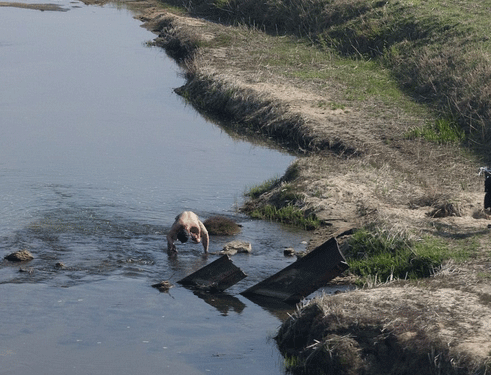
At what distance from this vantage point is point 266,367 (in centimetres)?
1064

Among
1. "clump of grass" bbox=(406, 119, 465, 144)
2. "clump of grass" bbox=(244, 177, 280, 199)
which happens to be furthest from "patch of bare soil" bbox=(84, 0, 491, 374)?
"clump of grass" bbox=(244, 177, 280, 199)

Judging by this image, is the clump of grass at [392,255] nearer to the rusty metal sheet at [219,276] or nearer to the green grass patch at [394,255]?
the green grass patch at [394,255]

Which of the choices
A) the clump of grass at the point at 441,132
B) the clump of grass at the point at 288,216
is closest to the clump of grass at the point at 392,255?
the clump of grass at the point at 288,216

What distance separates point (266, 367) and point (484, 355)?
105 inches

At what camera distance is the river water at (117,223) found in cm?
1114

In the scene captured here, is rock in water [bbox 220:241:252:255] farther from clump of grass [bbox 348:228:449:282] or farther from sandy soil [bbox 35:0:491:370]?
clump of grass [bbox 348:228:449:282]

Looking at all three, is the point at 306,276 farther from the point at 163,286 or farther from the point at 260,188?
the point at 260,188

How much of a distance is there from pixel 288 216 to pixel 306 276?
12.4 feet

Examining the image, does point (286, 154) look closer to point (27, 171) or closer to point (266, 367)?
point (27, 171)

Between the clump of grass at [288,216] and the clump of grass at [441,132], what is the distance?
4900mm

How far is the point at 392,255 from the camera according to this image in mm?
13172

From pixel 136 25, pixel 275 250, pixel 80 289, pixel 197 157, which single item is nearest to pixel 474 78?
pixel 197 157

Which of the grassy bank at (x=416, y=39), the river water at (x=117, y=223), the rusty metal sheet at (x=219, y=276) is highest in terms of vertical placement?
the grassy bank at (x=416, y=39)

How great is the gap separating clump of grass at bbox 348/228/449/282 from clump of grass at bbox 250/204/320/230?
6.41 feet
